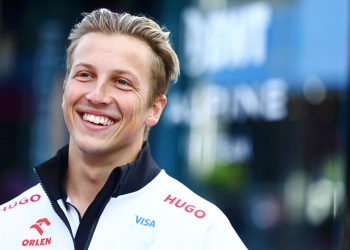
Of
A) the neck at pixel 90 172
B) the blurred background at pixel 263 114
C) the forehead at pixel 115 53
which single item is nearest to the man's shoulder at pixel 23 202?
the neck at pixel 90 172

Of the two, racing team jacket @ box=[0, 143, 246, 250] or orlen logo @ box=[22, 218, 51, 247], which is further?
orlen logo @ box=[22, 218, 51, 247]

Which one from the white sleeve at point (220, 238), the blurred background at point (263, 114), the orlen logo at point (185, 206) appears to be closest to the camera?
the white sleeve at point (220, 238)

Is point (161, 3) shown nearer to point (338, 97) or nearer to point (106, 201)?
point (338, 97)

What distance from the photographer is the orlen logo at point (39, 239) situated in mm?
3164

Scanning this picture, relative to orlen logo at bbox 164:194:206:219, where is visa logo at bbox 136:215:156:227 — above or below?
below

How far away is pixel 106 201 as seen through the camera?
3.17m

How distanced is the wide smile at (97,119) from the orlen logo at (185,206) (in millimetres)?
327

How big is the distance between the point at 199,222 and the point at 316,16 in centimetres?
576

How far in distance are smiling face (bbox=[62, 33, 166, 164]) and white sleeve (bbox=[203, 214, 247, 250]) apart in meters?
0.41

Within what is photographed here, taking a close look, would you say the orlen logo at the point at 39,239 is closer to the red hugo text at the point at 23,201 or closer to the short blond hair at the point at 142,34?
the red hugo text at the point at 23,201

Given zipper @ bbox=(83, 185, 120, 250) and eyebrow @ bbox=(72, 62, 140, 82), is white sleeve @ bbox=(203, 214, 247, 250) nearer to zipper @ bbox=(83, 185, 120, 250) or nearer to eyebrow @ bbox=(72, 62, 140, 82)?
zipper @ bbox=(83, 185, 120, 250)

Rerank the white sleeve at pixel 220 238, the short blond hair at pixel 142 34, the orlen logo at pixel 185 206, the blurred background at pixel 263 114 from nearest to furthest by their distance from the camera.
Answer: the white sleeve at pixel 220 238
the orlen logo at pixel 185 206
the short blond hair at pixel 142 34
the blurred background at pixel 263 114

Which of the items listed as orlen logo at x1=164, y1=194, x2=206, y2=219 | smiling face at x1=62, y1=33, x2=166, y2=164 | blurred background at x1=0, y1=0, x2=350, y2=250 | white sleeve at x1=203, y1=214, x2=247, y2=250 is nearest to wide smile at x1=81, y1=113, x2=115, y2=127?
smiling face at x1=62, y1=33, x2=166, y2=164

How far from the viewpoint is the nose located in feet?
10.2
